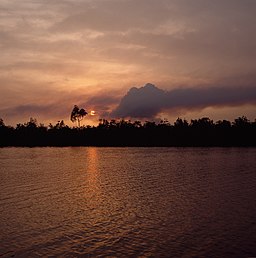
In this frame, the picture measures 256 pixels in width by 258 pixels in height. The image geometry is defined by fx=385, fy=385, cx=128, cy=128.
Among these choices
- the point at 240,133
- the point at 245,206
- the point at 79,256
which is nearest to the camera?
the point at 79,256

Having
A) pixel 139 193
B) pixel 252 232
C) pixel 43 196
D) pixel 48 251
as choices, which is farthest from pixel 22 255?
pixel 139 193

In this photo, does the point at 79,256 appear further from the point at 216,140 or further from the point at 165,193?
the point at 216,140

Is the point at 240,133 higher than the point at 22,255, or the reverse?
the point at 240,133

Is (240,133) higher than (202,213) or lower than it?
higher

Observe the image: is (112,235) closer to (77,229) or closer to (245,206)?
(77,229)

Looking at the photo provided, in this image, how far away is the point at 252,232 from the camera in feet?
80.1

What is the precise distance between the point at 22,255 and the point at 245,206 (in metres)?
20.5

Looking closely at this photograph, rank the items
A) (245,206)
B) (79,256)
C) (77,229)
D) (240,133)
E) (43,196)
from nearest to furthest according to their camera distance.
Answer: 1. (79,256)
2. (77,229)
3. (245,206)
4. (43,196)
5. (240,133)

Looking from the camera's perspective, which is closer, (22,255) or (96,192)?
(22,255)

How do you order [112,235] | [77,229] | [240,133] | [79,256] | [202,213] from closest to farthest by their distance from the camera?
[79,256], [112,235], [77,229], [202,213], [240,133]

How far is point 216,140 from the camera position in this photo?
186m

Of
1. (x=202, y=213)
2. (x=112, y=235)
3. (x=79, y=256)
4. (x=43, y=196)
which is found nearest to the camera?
(x=79, y=256)

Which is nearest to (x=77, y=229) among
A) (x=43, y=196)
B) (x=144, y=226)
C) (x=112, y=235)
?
(x=112, y=235)

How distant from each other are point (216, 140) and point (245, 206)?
156 m
